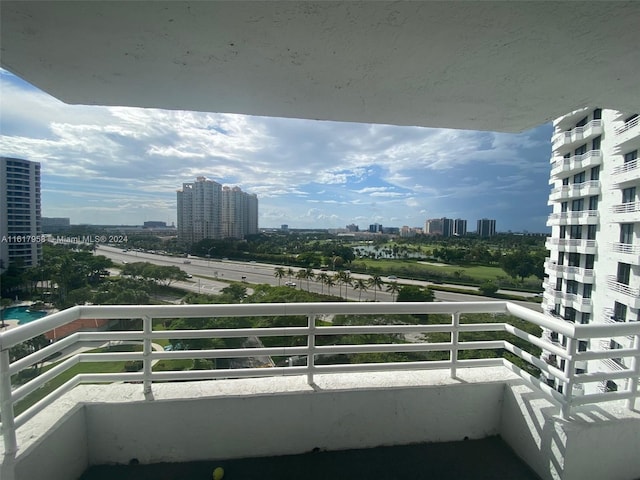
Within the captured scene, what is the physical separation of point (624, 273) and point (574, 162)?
5.57 metres

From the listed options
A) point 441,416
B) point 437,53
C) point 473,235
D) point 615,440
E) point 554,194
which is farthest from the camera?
point 473,235

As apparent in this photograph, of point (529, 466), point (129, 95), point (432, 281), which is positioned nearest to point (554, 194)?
point (432, 281)

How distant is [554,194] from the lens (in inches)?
449

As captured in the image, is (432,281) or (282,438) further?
(432,281)

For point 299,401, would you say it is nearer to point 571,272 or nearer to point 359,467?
point 359,467

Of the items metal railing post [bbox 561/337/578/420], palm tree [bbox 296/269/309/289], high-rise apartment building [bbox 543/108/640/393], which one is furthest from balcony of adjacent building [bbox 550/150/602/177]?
palm tree [bbox 296/269/309/289]

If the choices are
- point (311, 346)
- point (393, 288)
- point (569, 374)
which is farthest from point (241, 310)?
point (393, 288)

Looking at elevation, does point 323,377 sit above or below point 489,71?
below

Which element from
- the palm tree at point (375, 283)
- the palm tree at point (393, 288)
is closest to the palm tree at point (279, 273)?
the palm tree at point (375, 283)

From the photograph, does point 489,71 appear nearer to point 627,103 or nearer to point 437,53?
point 437,53

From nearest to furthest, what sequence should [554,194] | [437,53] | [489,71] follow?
1. [437,53]
2. [489,71]
3. [554,194]

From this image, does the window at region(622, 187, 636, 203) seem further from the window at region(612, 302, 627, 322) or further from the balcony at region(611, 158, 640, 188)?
the window at region(612, 302, 627, 322)

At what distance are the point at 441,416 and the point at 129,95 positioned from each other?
335 centimetres

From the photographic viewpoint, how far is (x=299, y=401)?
1.83 m
